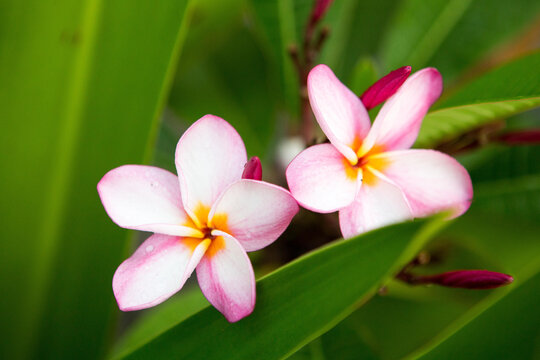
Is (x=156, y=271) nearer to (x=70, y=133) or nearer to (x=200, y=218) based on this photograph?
(x=200, y=218)

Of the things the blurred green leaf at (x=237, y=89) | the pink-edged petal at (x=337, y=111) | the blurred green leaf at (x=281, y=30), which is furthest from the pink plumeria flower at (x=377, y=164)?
the blurred green leaf at (x=237, y=89)

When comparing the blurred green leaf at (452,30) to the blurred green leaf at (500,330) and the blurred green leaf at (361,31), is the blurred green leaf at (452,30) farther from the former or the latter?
the blurred green leaf at (500,330)

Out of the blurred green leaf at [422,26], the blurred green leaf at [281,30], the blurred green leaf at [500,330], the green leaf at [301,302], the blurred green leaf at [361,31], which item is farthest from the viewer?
the blurred green leaf at [361,31]

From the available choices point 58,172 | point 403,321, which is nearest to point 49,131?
point 58,172

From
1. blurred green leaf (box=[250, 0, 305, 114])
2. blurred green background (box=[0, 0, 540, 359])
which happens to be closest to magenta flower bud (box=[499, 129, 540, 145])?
blurred green background (box=[0, 0, 540, 359])

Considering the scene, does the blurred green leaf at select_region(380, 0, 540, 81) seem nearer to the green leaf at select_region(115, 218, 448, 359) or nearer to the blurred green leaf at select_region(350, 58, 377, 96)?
the blurred green leaf at select_region(350, 58, 377, 96)

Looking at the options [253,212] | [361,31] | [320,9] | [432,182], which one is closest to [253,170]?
[253,212]

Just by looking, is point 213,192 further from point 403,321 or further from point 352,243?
point 403,321
